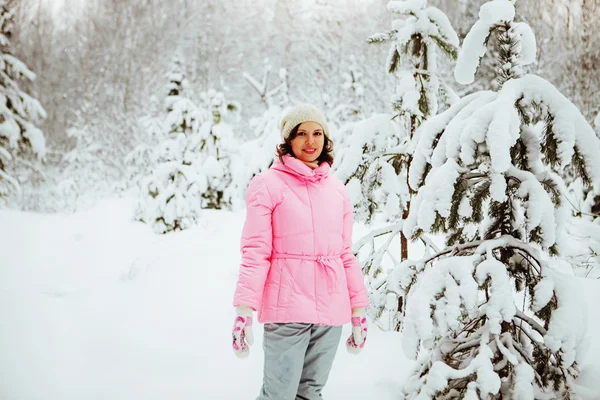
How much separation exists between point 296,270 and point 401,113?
230 centimetres

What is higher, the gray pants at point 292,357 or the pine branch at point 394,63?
the pine branch at point 394,63

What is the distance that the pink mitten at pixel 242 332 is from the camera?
1.88 meters

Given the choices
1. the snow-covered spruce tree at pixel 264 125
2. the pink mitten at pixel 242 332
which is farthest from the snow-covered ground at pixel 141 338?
the snow-covered spruce tree at pixel 264 125

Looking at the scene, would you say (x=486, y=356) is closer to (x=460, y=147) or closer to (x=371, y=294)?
(x=460, y=147)

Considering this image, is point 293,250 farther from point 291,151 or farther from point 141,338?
point 141,338

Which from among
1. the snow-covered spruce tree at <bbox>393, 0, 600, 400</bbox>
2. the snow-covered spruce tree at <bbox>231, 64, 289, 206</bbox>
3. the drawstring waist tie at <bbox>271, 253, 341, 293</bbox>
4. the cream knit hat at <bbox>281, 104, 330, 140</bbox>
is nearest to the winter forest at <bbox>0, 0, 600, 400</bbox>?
the snow-covered spruce tree at <bbox>393, 0, 600, 400</bbox>

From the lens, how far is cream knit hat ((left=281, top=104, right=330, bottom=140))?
217cm

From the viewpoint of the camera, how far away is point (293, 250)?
2.02 metres

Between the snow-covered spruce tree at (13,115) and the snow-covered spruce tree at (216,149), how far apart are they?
666cm

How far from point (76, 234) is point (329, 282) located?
Result: 421 inches

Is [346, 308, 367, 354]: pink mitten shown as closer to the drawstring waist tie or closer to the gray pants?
the gray pants

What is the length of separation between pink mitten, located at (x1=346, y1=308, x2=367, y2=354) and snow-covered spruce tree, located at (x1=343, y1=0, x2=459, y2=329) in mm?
1330

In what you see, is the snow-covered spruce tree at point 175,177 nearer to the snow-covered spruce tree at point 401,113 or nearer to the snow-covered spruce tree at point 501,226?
the snow-covered spruce tree at point 401,113

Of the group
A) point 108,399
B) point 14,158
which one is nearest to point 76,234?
point 14,158
